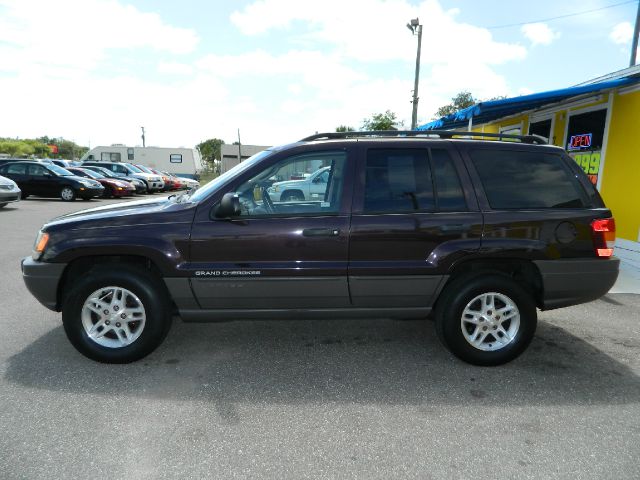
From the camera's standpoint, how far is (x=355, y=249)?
3400mm

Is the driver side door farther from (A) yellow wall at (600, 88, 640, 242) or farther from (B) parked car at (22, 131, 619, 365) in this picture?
(A) yellow wall at (600, 88, 640, 242)

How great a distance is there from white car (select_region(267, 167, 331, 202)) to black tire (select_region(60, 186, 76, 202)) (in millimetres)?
16248

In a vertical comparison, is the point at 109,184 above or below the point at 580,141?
below

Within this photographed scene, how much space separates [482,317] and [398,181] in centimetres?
131

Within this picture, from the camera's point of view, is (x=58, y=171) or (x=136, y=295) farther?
(x=58, y=171)

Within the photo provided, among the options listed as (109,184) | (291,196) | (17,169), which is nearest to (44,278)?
(291,196)

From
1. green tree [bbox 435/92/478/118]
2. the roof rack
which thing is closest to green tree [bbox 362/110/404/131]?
green tree [bbox 435/92/478/118]

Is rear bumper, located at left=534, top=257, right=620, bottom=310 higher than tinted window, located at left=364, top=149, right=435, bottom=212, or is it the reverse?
tinted window, located at left=364, top=149, right=435, bottom=212

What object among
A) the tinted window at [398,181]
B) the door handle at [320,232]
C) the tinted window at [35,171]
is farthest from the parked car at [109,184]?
the tinted window at [398,181]

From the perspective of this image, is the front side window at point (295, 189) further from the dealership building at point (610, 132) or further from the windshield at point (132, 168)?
the windshield at point (132, 168)

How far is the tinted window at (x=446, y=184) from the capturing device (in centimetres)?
349

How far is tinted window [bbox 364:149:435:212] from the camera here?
3453mm

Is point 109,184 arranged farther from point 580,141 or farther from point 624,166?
point 624,166

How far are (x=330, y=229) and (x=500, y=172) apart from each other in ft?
4.95
